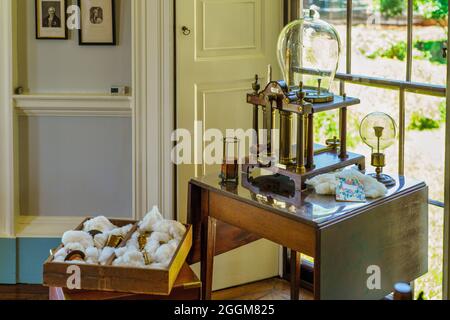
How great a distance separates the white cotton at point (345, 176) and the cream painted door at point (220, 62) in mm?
982

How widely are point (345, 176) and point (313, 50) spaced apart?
510 mm

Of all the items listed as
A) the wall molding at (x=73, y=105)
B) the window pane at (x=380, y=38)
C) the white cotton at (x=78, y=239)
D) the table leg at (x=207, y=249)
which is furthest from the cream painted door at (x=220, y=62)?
the white cotton at (x=78, y=239)

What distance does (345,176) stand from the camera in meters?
2.76

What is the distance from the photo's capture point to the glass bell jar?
114 inches

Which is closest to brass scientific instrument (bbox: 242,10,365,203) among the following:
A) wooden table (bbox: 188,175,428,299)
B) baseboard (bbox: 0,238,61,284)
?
wooden table (bbox: 188,175,428,299)

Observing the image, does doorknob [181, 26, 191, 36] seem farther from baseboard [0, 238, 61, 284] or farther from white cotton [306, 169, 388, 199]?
baseboard [0, 238, 61, 284]

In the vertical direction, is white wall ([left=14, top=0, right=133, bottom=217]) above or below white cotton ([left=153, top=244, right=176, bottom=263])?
above

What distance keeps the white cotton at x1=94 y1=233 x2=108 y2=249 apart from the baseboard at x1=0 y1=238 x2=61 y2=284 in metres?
0.97

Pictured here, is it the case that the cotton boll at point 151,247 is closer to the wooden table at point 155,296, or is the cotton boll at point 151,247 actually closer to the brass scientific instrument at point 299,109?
the wooden table at point 155,296

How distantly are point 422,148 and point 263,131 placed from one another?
0.82 m

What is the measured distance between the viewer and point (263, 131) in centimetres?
371

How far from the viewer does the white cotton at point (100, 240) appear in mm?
2919

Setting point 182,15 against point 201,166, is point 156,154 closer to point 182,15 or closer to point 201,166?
point 201,166

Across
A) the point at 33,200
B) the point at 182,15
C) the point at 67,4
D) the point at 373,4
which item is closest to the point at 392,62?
the point at 373,4
